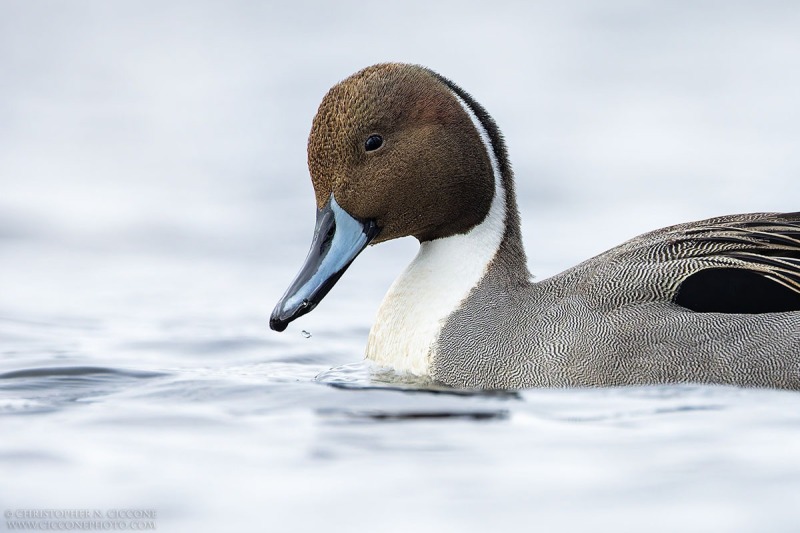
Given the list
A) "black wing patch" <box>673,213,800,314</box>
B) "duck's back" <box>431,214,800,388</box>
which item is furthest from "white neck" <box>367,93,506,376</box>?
"black wing patch" <box>673,213,800,314</box>

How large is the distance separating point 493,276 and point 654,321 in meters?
0.87

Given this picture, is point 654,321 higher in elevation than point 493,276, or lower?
lower

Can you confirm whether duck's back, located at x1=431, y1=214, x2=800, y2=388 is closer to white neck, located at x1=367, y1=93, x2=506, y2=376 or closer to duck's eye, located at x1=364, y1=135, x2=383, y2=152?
white neck, located at x1=367, y1=93, x2=506, y2=376

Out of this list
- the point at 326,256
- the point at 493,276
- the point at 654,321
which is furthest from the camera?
the point at 493,276

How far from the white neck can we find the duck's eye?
0.47 meters

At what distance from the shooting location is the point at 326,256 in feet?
22.6

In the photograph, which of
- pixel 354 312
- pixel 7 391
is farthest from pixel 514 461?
pixel 354 312

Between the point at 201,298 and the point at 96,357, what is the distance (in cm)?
215

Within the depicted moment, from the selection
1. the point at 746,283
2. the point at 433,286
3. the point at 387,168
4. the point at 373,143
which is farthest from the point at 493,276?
the point at 746,283

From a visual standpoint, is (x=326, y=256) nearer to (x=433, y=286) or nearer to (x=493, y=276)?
(x=433, y=286)

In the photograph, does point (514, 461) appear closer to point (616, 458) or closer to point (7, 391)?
point (616, 458)

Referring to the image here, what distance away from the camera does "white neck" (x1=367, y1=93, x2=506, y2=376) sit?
6961 mm

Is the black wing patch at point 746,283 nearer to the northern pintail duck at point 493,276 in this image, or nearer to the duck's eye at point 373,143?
the northern pintail duck at point 493,276

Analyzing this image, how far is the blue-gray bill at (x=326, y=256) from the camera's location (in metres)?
6.82
